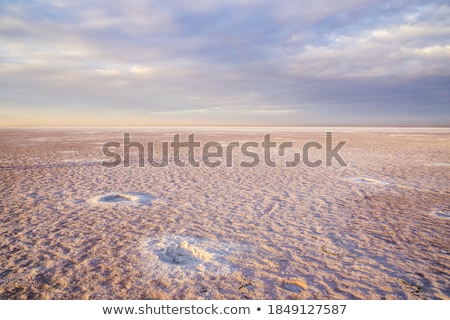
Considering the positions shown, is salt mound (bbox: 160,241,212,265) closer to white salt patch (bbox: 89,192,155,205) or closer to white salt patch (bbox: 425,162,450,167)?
white salt patch (bbox: 89,192,155,205)

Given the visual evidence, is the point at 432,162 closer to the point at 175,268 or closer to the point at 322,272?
the point at 322,272

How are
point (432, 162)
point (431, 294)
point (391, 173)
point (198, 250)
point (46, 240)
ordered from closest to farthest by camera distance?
point (431, 294) < point (198, 250) < point (46, 240) < point (391, 173) < point (432, 162)

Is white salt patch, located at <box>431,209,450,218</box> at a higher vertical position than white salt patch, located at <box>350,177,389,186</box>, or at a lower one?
lower

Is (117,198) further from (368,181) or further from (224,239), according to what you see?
(368,181)

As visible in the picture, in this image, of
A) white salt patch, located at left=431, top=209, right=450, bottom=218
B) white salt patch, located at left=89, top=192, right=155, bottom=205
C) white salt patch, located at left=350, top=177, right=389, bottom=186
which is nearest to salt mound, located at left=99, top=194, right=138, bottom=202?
white salt patch, located at left=89, top=192, right=155, bottom=205
